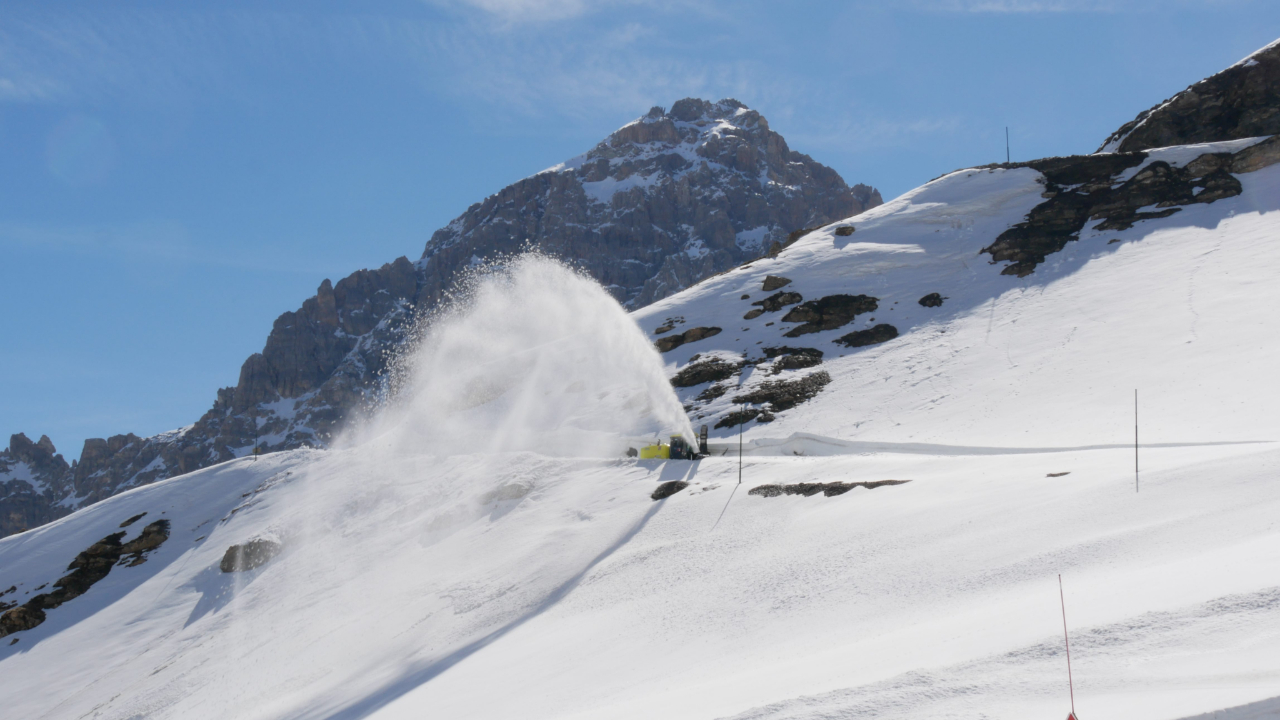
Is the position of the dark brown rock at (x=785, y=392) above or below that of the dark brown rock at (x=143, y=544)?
above

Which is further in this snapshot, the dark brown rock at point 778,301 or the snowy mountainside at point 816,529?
the dark brown rock at point 778,301

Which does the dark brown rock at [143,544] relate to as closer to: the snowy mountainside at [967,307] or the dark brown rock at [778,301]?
the snowy mountainside at [967,307]

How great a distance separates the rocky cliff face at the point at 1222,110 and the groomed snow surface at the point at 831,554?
17.4 metres

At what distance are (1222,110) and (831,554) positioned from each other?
232 ft

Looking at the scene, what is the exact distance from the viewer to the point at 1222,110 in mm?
66250

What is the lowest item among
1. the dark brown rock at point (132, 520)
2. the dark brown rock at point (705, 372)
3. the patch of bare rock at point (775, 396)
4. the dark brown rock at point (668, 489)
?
the dark brown rock at point (132, 520)

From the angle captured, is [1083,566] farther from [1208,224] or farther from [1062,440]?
[1208,224]

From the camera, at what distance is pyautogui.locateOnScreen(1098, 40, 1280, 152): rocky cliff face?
63688 millimetres

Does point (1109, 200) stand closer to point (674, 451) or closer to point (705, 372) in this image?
point (705, 372)

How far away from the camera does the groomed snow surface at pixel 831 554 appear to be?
31.4ft

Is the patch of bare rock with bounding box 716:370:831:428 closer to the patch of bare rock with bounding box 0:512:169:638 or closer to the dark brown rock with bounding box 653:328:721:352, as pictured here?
the dark brown rock with bounding box 653:328:721:352

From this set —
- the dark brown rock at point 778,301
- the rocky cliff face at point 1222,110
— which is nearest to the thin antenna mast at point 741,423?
the dark brown rock at point 778,301

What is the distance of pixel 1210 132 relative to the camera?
6538 centimetres

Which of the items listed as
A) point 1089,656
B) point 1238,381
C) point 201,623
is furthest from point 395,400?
point 1089,656
